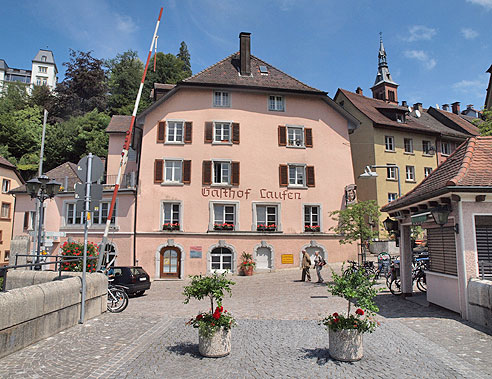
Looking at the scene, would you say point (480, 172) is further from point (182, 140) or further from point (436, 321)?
point (182, 140)

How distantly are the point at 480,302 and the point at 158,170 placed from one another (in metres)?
20.5

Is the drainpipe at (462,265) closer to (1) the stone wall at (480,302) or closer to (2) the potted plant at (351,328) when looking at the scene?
(1) the stone wall at (480,302)

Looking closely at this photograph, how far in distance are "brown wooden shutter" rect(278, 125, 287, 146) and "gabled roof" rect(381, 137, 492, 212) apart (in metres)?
15.0

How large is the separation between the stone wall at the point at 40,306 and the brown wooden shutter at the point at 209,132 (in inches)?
673

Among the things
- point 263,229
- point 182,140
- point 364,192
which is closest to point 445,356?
point 263,229

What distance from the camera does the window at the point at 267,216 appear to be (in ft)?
88.0

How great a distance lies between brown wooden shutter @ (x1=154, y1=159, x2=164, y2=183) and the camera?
1030 inches

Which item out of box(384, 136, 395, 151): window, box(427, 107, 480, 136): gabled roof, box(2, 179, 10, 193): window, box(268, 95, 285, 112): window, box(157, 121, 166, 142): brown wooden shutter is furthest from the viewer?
box(427, 107, 480, 136): gabled roof

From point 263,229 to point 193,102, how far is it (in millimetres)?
9779

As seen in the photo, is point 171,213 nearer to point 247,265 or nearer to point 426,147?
point 247,265

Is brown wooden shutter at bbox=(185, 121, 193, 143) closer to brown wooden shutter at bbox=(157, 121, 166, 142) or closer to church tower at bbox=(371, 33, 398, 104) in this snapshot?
brown wooden shutter at bbox=(157, 121, 166, 142)

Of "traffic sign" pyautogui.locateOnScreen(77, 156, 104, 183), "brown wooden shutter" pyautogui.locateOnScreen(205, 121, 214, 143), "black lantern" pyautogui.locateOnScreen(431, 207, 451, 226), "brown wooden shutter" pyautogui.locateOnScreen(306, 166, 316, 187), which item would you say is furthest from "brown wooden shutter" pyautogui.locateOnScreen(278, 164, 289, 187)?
"traffic sign" pyautogui.locateOnScreen(77, 156, 104, 183)

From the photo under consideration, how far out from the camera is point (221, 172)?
26875mm

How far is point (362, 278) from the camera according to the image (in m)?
7.11
